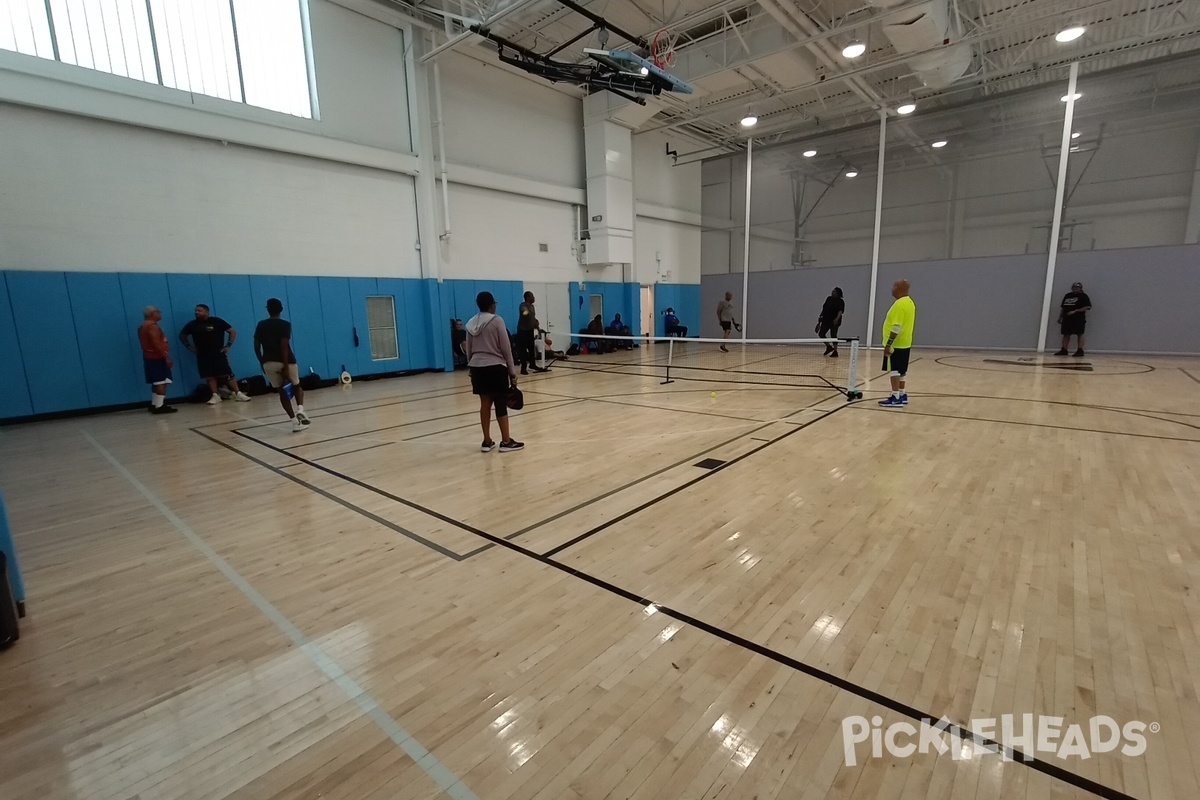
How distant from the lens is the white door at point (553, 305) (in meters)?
15.8

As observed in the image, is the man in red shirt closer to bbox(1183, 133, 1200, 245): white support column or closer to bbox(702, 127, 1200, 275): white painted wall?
bbox(702, 127, 1200, 275): white painted wall

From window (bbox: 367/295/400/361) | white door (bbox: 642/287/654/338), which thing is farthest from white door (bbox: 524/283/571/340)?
white door (bbox: 642/287/654/338)

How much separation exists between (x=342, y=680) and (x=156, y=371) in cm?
895

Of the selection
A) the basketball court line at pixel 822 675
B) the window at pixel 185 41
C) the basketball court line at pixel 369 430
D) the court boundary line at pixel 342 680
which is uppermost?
the window at pixel 185 41

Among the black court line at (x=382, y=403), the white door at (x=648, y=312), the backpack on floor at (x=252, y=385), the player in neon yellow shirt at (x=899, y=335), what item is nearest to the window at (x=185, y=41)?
the backpack on floor at (x=252, y=385)

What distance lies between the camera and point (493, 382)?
5441 mm

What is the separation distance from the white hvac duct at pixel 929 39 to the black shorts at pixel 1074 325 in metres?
6.67

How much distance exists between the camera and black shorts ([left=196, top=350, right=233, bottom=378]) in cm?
927

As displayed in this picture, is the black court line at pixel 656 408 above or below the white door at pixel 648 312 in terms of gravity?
below

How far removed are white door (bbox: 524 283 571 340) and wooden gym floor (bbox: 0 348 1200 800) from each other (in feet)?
35.2

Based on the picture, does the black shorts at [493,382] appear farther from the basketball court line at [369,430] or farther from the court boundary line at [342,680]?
the court boundary line at [342,680]

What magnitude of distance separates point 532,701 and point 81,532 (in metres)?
4.00

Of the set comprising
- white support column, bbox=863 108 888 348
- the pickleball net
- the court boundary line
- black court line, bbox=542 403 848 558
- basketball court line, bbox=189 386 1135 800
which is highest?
white support column, bbox=863 108 888 348

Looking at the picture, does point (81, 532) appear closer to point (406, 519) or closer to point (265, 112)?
point (406, 519)
